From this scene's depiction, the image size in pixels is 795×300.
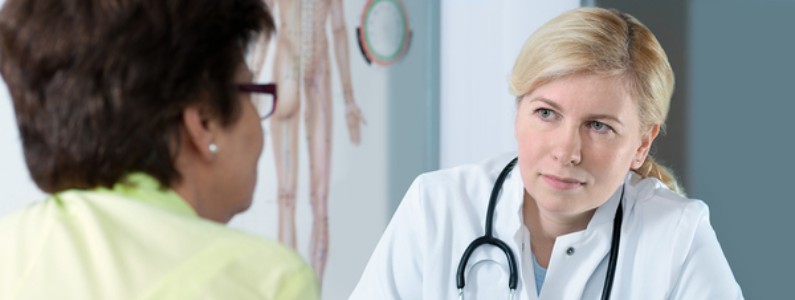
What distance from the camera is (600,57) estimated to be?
4.74 feet

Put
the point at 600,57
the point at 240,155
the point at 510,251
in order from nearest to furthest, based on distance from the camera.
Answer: the point at 240,155 → the point at 600,57 → the point at 510,251

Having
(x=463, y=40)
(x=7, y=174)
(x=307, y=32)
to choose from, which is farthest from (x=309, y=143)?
(x=7, y=174)

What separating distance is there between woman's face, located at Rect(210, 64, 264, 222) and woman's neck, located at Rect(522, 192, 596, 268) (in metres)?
0.82

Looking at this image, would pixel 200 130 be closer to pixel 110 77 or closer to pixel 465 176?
pixel 110 77

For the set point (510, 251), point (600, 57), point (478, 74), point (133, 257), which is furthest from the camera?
point (478, 74)

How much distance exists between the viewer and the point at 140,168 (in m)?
0.78

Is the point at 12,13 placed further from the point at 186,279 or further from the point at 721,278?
the point at 721,278

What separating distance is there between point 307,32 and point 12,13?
5.57ft

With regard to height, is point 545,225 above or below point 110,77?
below

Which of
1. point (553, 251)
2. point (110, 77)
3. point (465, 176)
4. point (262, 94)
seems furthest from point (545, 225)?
point (110, 77)

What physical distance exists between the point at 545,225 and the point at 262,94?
34.0 inches

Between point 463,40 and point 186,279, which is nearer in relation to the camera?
point 186,279

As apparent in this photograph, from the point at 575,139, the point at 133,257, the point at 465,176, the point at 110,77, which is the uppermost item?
the point at 110,77

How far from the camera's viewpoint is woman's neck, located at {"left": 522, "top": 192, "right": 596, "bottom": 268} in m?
1.59
